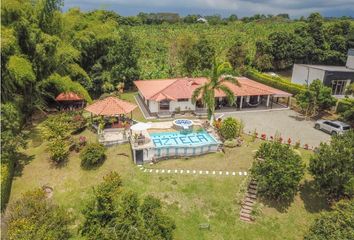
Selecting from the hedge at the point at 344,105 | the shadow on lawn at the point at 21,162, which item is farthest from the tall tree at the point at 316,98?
the shadow on lawn at the point at 21,162

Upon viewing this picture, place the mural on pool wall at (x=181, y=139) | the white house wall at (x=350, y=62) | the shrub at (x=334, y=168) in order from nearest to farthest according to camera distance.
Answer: the shrub at (x=334, y=168)
the mural on pool wall at (x=181, y=139)
the white house wall at (x=350, y=62)

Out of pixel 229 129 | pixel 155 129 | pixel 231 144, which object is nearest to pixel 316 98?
pixel 229 129

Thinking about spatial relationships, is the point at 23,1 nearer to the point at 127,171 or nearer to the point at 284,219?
the point at 127,171

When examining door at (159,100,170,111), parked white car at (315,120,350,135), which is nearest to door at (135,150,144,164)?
door at (159,100,170,111)

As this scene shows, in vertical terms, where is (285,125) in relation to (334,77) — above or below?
below

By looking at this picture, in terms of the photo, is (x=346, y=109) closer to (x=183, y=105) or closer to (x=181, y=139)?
(x=183, y=105)

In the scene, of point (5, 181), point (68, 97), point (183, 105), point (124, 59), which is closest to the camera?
point (5, 181)

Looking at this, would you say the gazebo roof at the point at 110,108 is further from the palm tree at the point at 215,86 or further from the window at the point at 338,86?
the window at the point at 338,86
